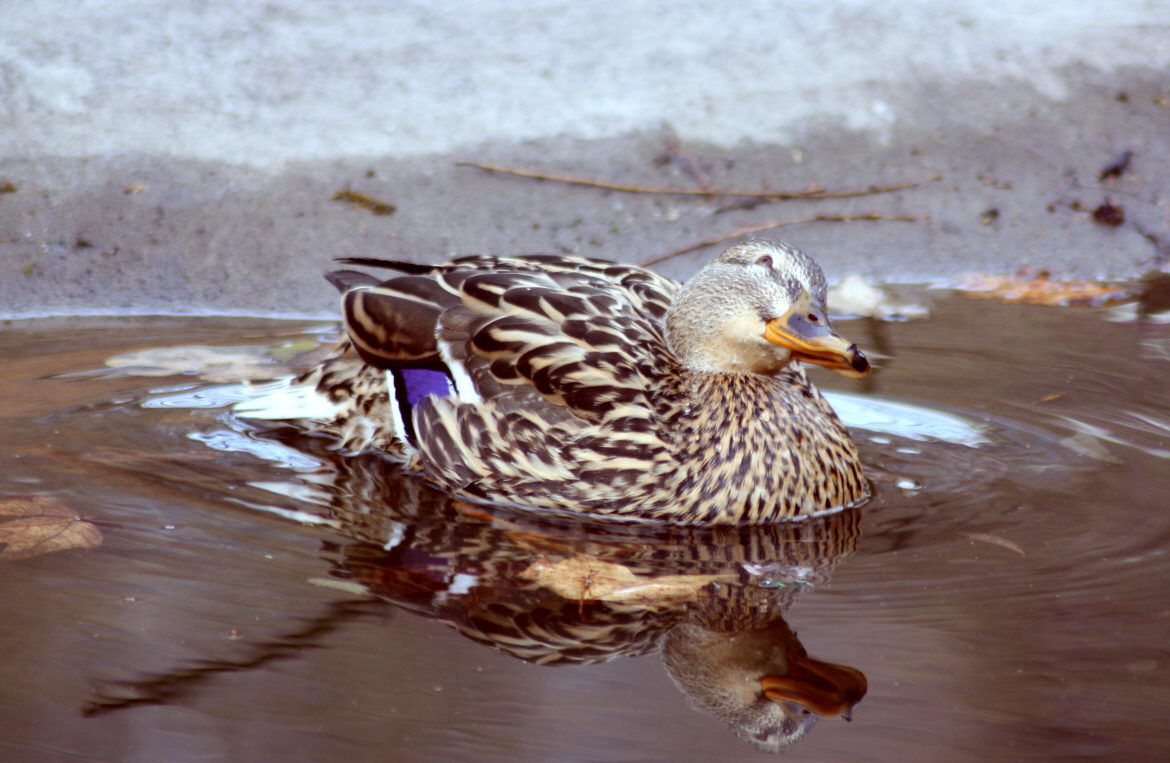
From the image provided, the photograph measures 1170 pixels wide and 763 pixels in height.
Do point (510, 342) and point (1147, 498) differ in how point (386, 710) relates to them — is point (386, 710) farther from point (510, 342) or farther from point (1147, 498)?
point (1147, 498)

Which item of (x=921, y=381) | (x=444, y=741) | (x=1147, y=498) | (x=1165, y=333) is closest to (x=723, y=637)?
(x=444, y=741)

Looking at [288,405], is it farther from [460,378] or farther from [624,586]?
[624,586]

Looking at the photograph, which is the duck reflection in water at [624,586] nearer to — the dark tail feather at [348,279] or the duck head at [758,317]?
the duck head at [758,317]

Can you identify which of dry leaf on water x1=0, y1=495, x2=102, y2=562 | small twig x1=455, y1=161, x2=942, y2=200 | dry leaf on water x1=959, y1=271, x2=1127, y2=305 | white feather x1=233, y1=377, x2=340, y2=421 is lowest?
dry leaf on water x1=0, y1=495, x2=102, y2=562

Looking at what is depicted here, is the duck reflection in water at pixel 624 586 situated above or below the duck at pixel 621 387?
below

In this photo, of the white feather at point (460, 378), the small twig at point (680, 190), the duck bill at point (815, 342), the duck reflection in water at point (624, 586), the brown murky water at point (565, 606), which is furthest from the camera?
the small twig at point (680, 190)

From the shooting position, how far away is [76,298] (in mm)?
6188

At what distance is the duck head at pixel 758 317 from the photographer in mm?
3922

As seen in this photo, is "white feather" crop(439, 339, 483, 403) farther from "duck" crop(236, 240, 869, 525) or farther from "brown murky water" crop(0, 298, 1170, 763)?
"brown murky water" crop(0, 298, 1170, 763)

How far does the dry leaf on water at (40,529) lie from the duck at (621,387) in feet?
Answer: 3.57

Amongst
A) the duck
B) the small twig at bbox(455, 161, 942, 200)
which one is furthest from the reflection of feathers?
the small twig at bbox(455, 161, 942, 200)

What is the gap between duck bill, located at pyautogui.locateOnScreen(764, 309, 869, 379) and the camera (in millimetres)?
3820

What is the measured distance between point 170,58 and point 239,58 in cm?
36

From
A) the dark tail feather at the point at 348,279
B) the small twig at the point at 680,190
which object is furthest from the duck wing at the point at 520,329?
the small twig at the point at 680,190
